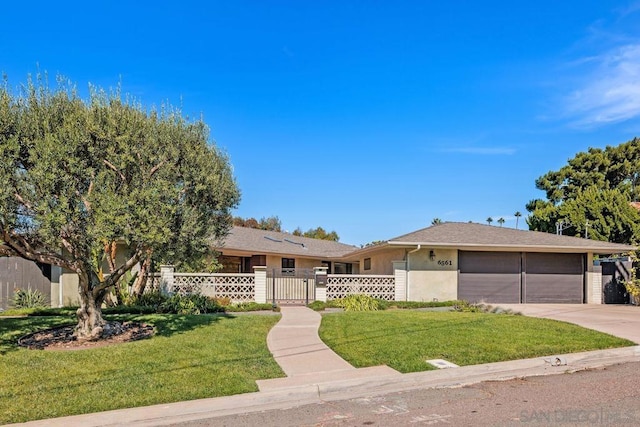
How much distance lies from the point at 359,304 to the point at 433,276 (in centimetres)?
435

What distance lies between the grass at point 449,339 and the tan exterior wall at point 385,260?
295 inches

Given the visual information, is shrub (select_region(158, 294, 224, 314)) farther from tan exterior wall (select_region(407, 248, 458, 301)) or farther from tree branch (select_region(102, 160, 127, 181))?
tan exterior wall (select_region(407, 248, 458, 301))

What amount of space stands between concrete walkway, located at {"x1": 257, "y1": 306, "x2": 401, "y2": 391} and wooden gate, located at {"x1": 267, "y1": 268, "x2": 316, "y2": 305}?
6277 millimetres

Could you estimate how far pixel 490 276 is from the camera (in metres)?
19.9

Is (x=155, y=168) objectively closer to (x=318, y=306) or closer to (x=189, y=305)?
(x=189, y=305)

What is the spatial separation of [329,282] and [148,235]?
1160 cm

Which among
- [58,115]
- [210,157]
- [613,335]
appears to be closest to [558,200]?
[613,335]

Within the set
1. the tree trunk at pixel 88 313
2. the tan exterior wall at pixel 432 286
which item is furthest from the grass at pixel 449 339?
the tan exterior wall at pixel 432 286

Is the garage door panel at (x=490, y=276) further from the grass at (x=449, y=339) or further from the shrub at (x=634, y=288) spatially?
the grass at (x=449, y=339)

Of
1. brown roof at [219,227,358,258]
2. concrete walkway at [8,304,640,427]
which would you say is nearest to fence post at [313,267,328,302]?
brown roof at [219,227,358,258]

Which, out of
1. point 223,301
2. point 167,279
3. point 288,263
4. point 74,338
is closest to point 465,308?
point 223,301

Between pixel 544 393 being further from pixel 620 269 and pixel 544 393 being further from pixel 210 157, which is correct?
pixel 620 269

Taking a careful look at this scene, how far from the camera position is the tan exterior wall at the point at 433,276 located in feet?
63.4

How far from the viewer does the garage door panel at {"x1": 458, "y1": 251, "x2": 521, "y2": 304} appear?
19781 mm
